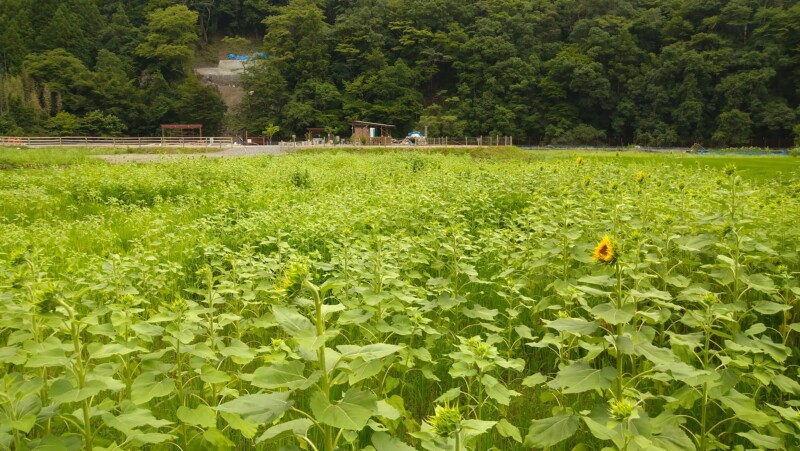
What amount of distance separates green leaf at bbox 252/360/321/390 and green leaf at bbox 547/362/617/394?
0.84m

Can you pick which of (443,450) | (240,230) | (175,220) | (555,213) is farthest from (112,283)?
(175,220)

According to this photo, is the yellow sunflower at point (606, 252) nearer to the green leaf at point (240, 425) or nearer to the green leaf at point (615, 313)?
the green leaf at point (615, 313)

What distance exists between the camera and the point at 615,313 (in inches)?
70.0

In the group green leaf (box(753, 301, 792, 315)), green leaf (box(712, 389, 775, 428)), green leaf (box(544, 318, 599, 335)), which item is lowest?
green leaf (box(712, 389, 775, 428))

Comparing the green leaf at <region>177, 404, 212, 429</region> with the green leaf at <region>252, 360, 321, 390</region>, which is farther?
the green leaf at <region>177, 404, 212, 429</region>

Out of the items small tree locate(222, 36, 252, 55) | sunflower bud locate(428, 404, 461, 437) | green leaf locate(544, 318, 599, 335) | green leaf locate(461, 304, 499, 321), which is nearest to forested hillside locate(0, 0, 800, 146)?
small tree locate(222, 36, 252, 55)

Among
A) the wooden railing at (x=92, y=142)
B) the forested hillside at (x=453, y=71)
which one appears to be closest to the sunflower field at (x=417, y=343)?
the wooden railing at (x=92, y=142)

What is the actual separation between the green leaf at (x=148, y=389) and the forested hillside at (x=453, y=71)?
48414 mm

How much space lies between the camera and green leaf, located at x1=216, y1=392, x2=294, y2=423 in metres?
1.26

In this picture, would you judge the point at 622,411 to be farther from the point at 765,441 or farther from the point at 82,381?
the point at 82,381

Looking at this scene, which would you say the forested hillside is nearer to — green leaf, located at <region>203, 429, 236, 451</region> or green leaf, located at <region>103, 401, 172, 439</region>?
green leaf, located at <region>203, 429, 236, 451</region>

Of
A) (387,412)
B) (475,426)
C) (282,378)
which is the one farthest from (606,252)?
(282,378)

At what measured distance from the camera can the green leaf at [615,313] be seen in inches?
67.9

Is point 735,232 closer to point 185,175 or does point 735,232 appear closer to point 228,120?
point 185,175
